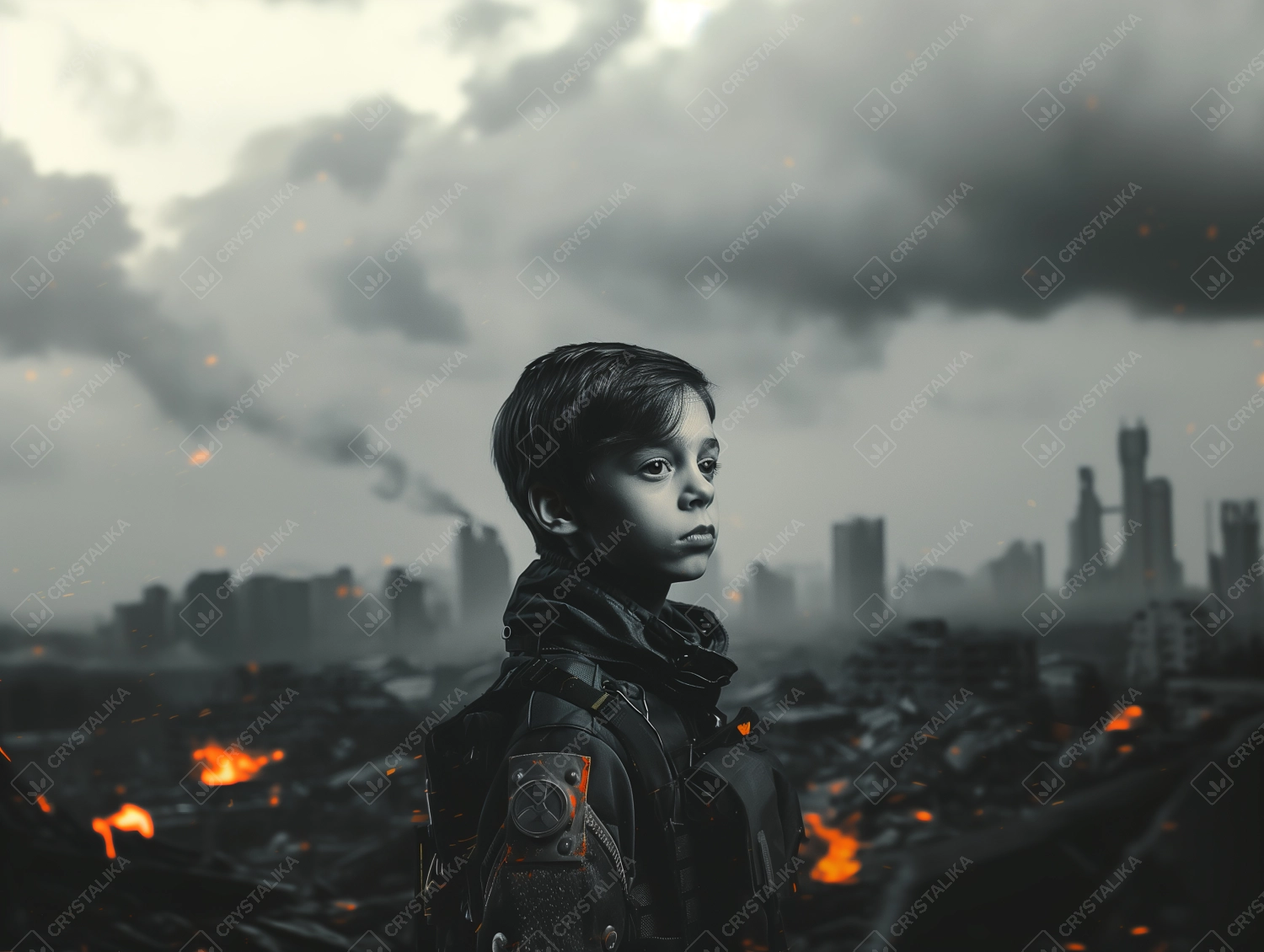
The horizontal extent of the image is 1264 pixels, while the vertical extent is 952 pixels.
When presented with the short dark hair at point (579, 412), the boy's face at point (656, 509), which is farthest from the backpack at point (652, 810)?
the short dark hair at point (579, 412)

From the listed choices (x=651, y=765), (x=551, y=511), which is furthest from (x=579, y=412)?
(x=651, y=765)

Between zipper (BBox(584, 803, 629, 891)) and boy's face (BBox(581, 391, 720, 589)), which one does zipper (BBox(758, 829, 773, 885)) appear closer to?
zipper (BBox(584, 803, 629, 891))

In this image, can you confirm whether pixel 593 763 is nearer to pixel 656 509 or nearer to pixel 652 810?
pixel 652 810

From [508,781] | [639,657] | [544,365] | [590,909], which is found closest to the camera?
[590,909]

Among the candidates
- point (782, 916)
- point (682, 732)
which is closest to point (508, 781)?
point (682, 732)

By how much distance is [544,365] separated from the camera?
1876 mm

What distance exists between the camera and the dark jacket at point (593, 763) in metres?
1.41

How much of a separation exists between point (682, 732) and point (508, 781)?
0.41m

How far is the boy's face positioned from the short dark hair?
30 mm

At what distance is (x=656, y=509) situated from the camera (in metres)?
1.74

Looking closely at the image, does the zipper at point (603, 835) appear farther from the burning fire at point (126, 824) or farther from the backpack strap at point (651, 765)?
the burning fire at point (126, 824)

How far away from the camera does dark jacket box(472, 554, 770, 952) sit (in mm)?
1411

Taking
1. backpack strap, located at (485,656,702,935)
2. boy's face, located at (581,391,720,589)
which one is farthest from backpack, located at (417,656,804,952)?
boy's face, located at (581,391,720,589)

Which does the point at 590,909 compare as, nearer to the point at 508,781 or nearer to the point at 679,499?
the point at 508,781
